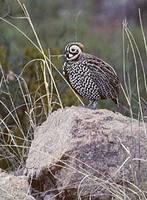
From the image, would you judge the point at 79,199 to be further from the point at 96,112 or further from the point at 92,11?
the point at 92,11

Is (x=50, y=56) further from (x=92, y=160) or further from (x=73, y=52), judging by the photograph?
(x=92, y=160)

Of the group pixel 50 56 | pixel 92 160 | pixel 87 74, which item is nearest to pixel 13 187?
pixel 92 160

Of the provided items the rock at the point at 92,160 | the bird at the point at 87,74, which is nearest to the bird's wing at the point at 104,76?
the bird at the point at 87,74

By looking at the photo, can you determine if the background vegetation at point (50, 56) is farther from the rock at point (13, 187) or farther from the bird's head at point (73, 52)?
the rock at point (13, 187)

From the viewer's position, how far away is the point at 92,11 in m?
26.6

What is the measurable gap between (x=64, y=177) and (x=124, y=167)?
334mm

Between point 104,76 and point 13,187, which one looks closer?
point 13,187

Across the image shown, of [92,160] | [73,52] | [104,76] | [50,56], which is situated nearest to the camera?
[92,160]

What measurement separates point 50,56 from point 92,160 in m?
1.62

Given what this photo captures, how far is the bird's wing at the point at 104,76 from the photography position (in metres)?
5.89

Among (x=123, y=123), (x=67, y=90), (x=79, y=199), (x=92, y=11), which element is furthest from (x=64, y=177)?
(x=92, y=11)

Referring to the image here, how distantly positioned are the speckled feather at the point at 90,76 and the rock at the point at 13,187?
80 cm

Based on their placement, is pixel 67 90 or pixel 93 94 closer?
pixel 93 94

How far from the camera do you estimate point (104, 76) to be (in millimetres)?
5961
